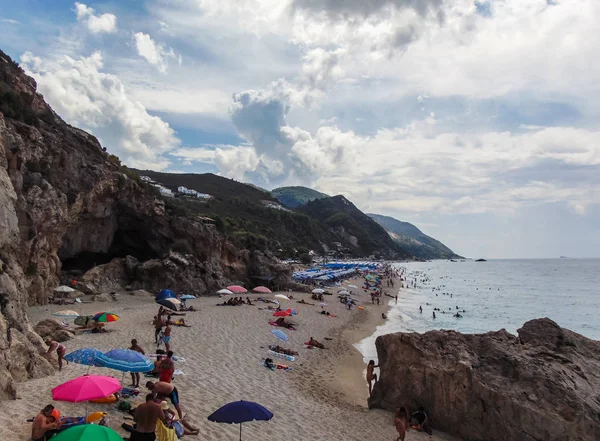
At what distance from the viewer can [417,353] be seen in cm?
1184

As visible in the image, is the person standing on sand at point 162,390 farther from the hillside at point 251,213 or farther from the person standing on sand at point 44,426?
the hillside at point 251,213

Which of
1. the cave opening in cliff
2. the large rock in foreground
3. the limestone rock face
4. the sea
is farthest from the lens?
the cave opening in cliff

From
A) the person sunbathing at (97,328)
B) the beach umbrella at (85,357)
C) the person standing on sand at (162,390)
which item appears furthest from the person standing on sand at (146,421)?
the person sunbathing at (97,328)

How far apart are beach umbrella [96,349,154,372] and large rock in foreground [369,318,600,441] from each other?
7.23 meters

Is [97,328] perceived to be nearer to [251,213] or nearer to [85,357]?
[85,357]

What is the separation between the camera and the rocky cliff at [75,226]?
11380 millimetres

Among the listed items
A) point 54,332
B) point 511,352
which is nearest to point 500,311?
point 511,352

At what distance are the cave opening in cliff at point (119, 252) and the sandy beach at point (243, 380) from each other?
9.79 metres

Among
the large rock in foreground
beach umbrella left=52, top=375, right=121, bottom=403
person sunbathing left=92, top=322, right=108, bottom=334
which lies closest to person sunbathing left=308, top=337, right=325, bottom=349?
the large rock in foreground

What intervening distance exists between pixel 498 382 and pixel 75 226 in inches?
1230

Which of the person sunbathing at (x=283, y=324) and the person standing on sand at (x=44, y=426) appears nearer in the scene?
the person standing on sand at (x=44, y=426)

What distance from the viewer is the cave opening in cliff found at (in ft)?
110

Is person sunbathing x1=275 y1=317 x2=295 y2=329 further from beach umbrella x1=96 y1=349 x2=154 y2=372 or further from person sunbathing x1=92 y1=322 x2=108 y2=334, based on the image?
beach umbrella x1=96 y1=349 x2=154 y2=372

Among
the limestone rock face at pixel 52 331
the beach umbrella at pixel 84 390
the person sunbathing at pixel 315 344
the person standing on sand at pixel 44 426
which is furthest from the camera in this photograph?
the person sunbathing at pixel 315 344
